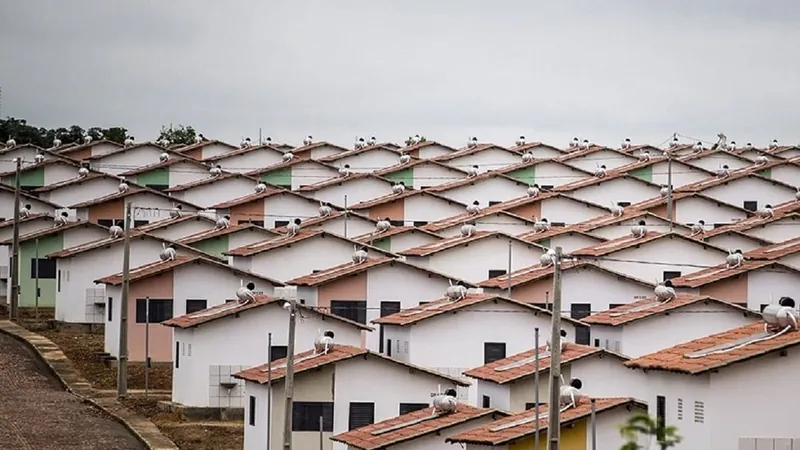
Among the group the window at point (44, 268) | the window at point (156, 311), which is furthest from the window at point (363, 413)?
the window at point (44, 268)

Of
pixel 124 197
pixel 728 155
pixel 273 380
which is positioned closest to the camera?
pixel 273 380

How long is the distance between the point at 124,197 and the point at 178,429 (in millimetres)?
37043

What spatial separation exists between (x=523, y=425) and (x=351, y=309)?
26.0 m

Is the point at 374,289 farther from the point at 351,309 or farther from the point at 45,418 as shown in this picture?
the point at 45,418

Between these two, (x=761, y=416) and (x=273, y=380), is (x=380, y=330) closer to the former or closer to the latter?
(x=273, y=380)

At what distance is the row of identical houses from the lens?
39.0 meters

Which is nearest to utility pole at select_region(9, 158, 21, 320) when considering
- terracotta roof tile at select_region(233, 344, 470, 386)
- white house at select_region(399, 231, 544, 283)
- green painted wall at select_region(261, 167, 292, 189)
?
white house at select_region(399, 231, 544, 283)

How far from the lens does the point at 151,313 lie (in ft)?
212

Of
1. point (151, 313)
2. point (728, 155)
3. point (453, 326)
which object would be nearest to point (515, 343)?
point (453, 326)

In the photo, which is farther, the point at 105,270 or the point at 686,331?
the point at 105,270

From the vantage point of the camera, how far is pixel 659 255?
68188mm

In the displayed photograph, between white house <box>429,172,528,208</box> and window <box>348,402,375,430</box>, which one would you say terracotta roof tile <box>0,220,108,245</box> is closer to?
white house <box>429,172,528,208</box>

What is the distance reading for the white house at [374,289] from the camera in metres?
63.4

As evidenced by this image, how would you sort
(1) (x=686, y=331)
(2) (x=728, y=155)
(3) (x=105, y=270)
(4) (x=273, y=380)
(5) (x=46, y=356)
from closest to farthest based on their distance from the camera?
(4) (x=273, y=380)
(1) (x=686, y=331)
(5) (x=46, y=356)
(3) (x=105, y=270)
(2) (x=728, y=155)
